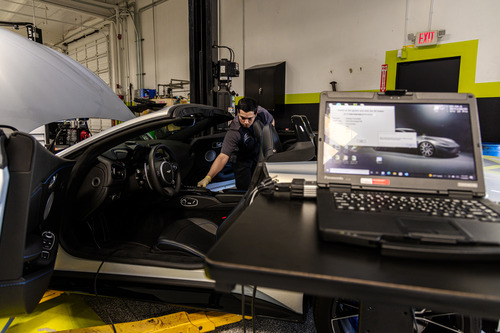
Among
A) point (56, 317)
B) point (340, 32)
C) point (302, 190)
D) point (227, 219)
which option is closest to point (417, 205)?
point (302, 190)

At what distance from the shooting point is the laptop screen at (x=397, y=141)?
84 cm

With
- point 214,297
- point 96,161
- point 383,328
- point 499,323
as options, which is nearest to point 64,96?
point 96,161

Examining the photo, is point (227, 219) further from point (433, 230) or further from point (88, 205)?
point (88, 205)

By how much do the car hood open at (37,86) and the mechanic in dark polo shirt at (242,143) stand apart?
139 centimetres

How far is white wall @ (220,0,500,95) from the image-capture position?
163 inches

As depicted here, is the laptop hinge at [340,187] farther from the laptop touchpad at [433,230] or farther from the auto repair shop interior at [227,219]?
the laptop touchpad at [433,230]

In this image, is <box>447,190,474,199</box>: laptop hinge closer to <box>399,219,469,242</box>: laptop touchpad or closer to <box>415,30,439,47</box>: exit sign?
<box>399,219,469,242</box>: laptop touchpad

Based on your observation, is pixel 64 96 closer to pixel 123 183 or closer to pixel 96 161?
pixel 96 161

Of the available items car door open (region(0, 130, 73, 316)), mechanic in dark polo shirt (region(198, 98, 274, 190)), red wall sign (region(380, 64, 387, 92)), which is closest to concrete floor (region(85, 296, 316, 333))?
car door open (region(0, 130, 73, 316))

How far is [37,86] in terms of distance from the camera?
1450 mm

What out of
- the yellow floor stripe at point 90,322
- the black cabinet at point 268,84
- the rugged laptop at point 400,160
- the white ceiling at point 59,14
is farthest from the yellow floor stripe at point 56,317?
the white ceiling at point 59,14

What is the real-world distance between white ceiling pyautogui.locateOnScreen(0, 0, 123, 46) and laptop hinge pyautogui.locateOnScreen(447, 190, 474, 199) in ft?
38.7

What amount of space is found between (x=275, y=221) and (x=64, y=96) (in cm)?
140

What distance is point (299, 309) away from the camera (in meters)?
1.31
